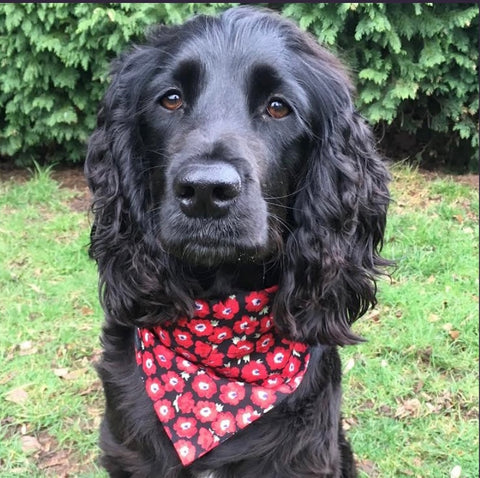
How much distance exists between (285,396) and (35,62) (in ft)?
13.1

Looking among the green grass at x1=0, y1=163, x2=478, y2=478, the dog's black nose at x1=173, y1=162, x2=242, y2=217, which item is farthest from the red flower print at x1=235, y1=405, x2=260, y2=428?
the green grass at x1=0, y1=163, x2=478, y2=478

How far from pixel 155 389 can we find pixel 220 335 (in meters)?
0.29

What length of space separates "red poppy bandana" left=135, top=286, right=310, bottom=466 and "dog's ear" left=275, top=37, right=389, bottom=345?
0.09 metres

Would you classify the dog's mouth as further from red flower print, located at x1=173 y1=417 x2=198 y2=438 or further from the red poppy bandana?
red flower print, located at x1=173 y1=417 x2=198 y2=438

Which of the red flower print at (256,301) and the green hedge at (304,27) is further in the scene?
the green hedge at (304,27)

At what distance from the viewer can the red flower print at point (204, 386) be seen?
7.18 feet

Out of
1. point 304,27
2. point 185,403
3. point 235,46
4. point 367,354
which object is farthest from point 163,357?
point 304,27

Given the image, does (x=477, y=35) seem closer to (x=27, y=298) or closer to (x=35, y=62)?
(x=35, y=62)

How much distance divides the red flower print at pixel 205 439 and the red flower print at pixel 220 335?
0.29 meters

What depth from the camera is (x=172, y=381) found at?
85.6 inches

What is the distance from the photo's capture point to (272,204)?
1955mm

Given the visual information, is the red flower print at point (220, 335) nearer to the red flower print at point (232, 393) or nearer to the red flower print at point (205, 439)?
the red flower print at point (232, 393)

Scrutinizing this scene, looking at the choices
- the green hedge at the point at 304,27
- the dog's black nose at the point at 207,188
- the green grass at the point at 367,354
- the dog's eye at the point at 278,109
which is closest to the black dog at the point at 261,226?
the dog's eye at the point at 278,109

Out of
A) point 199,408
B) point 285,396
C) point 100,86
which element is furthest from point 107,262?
point 100,86
